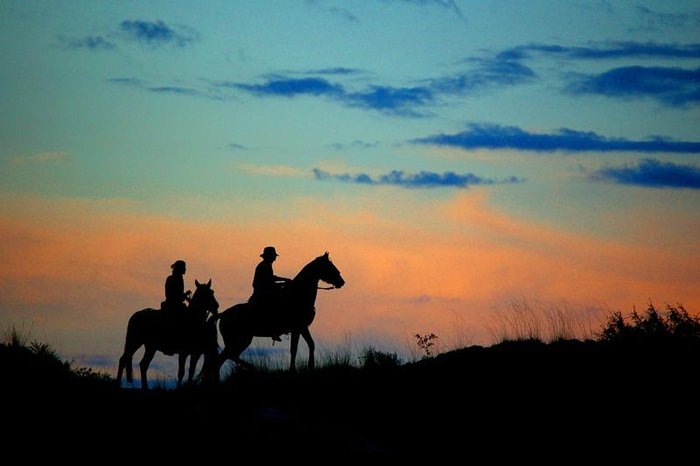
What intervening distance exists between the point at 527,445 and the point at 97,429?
21.5 feet

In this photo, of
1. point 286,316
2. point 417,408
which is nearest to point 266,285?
point 286,316

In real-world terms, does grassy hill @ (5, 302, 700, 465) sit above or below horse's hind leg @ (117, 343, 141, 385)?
below

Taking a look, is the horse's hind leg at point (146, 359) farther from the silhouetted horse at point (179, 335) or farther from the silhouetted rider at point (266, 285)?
the silhouetted rider at point (266, 285)

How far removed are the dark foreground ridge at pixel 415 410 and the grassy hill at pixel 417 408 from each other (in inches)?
1.3

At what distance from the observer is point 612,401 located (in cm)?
A: 1664

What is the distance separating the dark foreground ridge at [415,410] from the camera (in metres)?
14.0

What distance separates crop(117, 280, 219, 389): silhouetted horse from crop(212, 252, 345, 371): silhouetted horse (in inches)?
26.1

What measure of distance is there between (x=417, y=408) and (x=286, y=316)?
6.08 m

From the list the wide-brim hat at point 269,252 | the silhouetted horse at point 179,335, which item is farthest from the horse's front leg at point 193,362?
the wide-brim hat at point 269,252

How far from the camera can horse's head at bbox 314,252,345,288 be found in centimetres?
2362

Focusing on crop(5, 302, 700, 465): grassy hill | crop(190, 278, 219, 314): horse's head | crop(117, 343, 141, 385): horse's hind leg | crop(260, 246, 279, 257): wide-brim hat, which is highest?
crop(260, 246, 279, 257): wide-brim hat

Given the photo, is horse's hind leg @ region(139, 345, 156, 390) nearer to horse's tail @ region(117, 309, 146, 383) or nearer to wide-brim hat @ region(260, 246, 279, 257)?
horse's tail @ region(117, 309, 146, 383)

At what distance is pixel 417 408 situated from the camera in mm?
18125

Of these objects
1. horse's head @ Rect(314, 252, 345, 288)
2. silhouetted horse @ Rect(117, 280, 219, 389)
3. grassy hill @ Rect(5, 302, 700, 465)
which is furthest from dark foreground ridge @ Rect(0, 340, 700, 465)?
horse's head @ Rect(314, 252, 345, 288)
